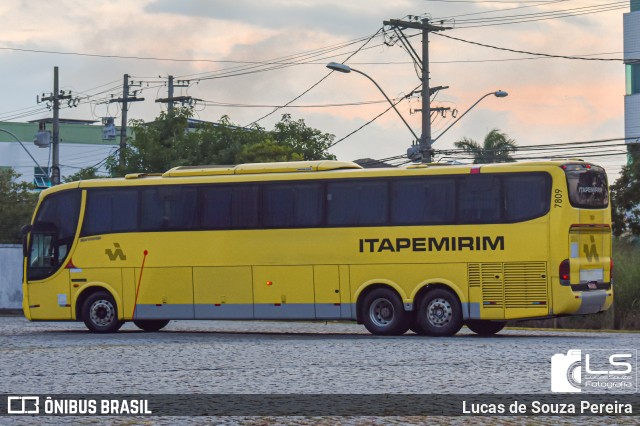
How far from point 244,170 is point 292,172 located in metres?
1.16

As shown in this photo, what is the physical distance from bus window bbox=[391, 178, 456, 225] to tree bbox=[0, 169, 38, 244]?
45.1 m

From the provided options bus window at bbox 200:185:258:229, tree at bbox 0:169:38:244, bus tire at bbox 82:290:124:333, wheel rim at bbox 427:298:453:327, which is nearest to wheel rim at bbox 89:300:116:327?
bus tire at bbox 82:290:124:333

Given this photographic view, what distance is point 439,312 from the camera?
25312 mm

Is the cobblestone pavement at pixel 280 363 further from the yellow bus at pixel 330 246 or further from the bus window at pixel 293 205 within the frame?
the bus window at pixel 293 205

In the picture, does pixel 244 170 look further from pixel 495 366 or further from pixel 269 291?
pixel 495 366

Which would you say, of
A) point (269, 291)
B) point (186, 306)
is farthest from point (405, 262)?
point (186, 306)

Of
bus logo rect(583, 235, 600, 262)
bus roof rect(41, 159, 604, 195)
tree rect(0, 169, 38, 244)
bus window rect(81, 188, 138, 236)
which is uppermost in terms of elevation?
tree rect(0, 169, 38, 244)

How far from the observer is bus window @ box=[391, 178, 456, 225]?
25.3 meters

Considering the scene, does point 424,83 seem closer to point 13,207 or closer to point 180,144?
point 180,144

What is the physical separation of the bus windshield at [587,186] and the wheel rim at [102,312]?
Answer: 34.7 ft

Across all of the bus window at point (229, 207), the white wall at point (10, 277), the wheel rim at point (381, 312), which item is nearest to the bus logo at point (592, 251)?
the wheel rim at point (381, 312)

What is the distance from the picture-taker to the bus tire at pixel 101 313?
91.7 feet

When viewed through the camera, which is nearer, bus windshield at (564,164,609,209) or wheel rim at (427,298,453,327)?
bus windshield at (564,164,609,209)

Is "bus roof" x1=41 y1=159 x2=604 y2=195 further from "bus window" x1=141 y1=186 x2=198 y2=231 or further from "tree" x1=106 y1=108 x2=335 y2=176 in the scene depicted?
"tree" x1=106 y1=108 x2=335 y2=176
